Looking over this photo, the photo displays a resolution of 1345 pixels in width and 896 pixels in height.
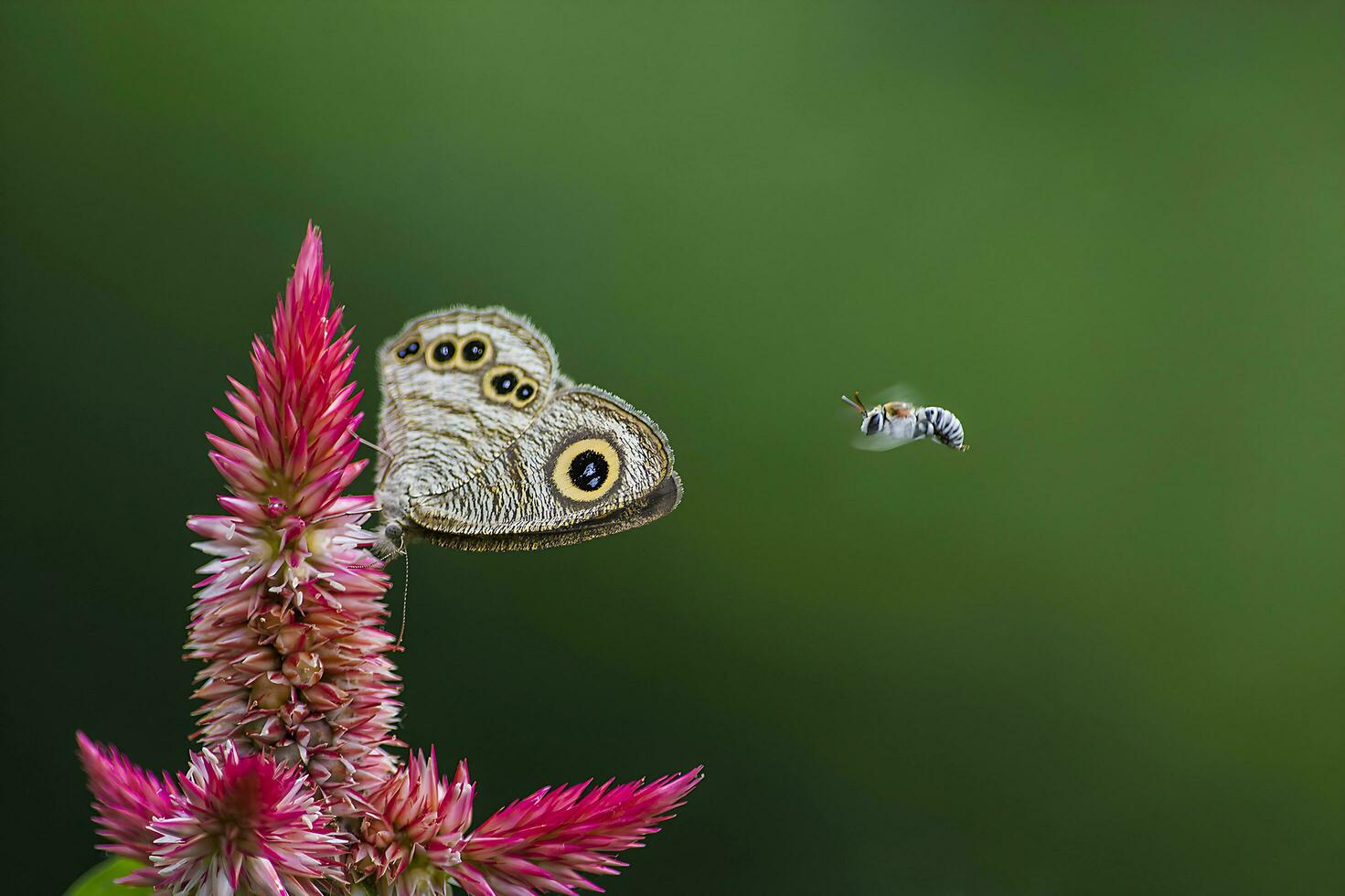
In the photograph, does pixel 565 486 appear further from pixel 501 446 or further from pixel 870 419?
pixel 870 419

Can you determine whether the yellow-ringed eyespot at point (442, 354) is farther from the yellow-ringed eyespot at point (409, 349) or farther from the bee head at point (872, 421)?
the bee head at point (872, 421)

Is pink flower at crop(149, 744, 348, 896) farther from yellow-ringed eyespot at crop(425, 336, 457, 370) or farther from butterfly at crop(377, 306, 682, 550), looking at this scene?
yellow-ringed eyespot at crop(425, 336, 457, 370)

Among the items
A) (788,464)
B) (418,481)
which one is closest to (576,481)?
(418,481)

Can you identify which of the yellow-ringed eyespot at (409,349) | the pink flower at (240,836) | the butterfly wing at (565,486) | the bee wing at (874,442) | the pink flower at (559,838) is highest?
the bee wing at (874,442)

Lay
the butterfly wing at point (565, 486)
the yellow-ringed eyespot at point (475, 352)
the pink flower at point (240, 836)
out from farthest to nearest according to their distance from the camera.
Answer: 1. the yellow-ringed eyespot at point (475, 352)
2. the butterfly wing at point (565, 486)
3. the pink flower at point (240, 836)

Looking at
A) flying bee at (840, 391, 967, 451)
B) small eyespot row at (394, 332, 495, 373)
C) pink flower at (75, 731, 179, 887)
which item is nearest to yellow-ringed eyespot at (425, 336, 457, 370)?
small eyespot row at (394, 332, 495, 373)

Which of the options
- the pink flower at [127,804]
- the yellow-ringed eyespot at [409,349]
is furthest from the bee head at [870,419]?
the pink flower at [127,804]

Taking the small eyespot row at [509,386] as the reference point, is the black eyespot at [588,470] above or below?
below
